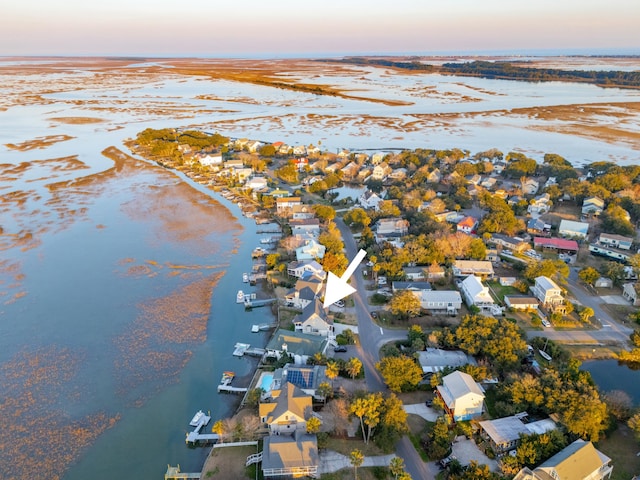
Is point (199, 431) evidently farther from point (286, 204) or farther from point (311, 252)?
point (286, 204)

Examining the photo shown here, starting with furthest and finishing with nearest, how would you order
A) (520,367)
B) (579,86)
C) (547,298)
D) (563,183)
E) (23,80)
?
(23,80)
(579,86)
(563,183)
(547,298)
(520,367)

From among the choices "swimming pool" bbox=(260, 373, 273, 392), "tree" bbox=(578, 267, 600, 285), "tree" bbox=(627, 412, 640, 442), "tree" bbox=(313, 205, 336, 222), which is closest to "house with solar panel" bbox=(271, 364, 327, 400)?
"swimming pool" bbox=(260, 373, 273, 392)

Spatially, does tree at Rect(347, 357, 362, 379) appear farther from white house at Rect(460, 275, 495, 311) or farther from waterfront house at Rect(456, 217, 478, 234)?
waterfront house at Rect(456, 217, 478, 234)

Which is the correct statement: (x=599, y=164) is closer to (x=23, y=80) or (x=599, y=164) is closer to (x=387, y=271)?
(x=387, y=271)

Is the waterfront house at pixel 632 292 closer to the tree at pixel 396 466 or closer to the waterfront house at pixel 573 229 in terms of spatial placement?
the waterfront house at pixel 573 229

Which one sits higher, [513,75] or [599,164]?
[513,75]

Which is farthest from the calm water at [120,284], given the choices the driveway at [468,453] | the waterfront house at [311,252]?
the driveway at [468,453]

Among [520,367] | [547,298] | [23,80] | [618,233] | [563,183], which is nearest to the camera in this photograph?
[520,367]

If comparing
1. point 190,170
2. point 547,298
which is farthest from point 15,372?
point 190,170
